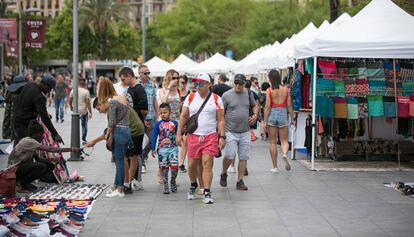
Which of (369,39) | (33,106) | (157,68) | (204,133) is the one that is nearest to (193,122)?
(204,133)

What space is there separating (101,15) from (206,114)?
6431 cm

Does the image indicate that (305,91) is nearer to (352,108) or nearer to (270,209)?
(352,108)

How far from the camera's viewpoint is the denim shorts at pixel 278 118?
1392 centimetres

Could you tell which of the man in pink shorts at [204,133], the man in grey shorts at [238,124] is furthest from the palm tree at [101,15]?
the man in pink shorts at [204,133]

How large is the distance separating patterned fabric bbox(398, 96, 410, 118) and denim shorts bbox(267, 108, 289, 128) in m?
2.21

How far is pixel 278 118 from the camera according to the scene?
549 inches

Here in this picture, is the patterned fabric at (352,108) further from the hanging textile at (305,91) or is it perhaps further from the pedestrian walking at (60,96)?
the pedestrian walking at (60,96)

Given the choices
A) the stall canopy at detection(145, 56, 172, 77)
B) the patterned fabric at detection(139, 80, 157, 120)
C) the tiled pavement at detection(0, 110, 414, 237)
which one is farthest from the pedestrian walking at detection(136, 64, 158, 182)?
the stall canopy at detection(145, 56, 172, 77)

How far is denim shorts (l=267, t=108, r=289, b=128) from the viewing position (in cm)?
1392

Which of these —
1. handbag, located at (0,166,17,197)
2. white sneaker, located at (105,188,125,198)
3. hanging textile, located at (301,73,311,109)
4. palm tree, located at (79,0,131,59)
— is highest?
palm tree, located at (79,0,131,59)

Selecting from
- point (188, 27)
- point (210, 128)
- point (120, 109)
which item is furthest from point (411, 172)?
point (188, 27)

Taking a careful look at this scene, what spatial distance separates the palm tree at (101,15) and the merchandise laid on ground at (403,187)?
62242 mm

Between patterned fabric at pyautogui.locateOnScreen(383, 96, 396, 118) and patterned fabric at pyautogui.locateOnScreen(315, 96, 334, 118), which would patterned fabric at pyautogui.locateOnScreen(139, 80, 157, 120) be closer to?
patterned fabric at pyautogui.locateOnScreen(315, 96, 334, 118)

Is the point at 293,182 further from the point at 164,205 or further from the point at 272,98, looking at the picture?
the point at 164,205
